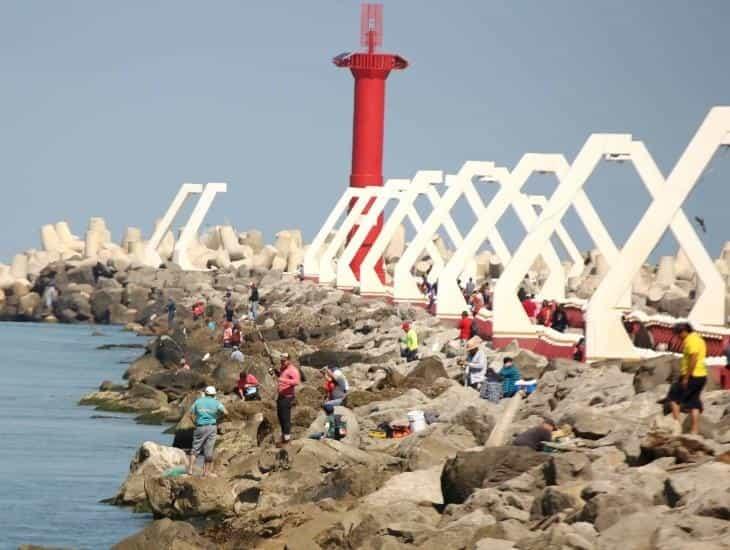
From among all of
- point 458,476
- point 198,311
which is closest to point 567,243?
point 198,311

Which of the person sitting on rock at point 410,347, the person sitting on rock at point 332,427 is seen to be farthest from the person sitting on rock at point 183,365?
the person sitting on rock at point 332,427

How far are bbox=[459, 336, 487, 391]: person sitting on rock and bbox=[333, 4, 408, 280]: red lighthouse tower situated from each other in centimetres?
3753

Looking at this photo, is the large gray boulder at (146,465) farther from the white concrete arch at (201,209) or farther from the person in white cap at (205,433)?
the white concrete arch at (201,209)

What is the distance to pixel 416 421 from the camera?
72.2 feet

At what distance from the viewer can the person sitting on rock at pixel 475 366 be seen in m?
25.9

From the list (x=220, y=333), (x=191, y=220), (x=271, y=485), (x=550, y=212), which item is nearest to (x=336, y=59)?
(x=191, y=220)

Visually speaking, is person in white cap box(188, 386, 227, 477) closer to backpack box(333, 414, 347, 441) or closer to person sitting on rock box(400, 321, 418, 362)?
backpack box(333, 414, 347, 441)

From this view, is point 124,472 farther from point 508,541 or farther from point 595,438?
point 508,541

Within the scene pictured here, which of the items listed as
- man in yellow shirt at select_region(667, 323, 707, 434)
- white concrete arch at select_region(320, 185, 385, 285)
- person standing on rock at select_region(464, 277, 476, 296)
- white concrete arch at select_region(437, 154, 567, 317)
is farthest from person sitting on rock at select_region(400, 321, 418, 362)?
white concrete arch at select_region(320, 185, 385, 285)

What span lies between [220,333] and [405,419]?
27.7 m

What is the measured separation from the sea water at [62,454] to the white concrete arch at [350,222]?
10950 mm

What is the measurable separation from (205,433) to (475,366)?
6.03m

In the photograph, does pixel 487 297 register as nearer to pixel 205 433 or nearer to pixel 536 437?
pixel 205 433

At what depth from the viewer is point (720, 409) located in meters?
18.1
